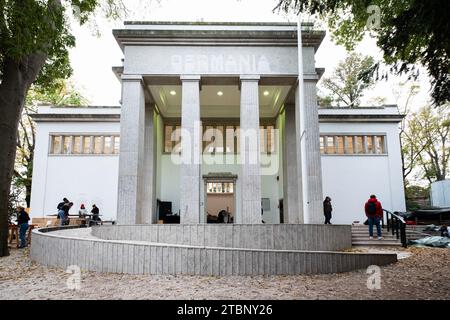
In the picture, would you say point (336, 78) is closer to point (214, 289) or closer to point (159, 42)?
point (159, 42)

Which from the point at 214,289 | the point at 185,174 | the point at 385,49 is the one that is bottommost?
the point at 214,289

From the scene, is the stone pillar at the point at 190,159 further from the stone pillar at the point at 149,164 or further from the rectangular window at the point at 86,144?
the rectangular window at the point at 86,144

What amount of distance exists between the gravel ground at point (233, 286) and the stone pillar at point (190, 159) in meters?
7.14

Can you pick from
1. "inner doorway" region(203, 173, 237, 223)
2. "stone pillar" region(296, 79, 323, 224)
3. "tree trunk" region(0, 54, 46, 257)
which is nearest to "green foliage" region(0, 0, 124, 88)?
"tree trunk" region(0, 54, 46, 257)

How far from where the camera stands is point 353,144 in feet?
72.6

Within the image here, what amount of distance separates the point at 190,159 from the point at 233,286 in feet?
30.2

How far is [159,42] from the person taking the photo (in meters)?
16.2

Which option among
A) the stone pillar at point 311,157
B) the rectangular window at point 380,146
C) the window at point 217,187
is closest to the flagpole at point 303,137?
the stone pillar at point 311,157

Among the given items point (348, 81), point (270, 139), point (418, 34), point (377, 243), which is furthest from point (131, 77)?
point (348, 81)

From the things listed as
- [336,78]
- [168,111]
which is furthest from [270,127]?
[336,78]

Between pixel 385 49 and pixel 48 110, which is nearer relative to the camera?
pixel 385 49

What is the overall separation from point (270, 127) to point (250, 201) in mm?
8803

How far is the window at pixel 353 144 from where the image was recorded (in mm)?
21953

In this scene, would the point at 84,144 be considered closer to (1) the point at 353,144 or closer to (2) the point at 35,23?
(2) the point at 35,23
